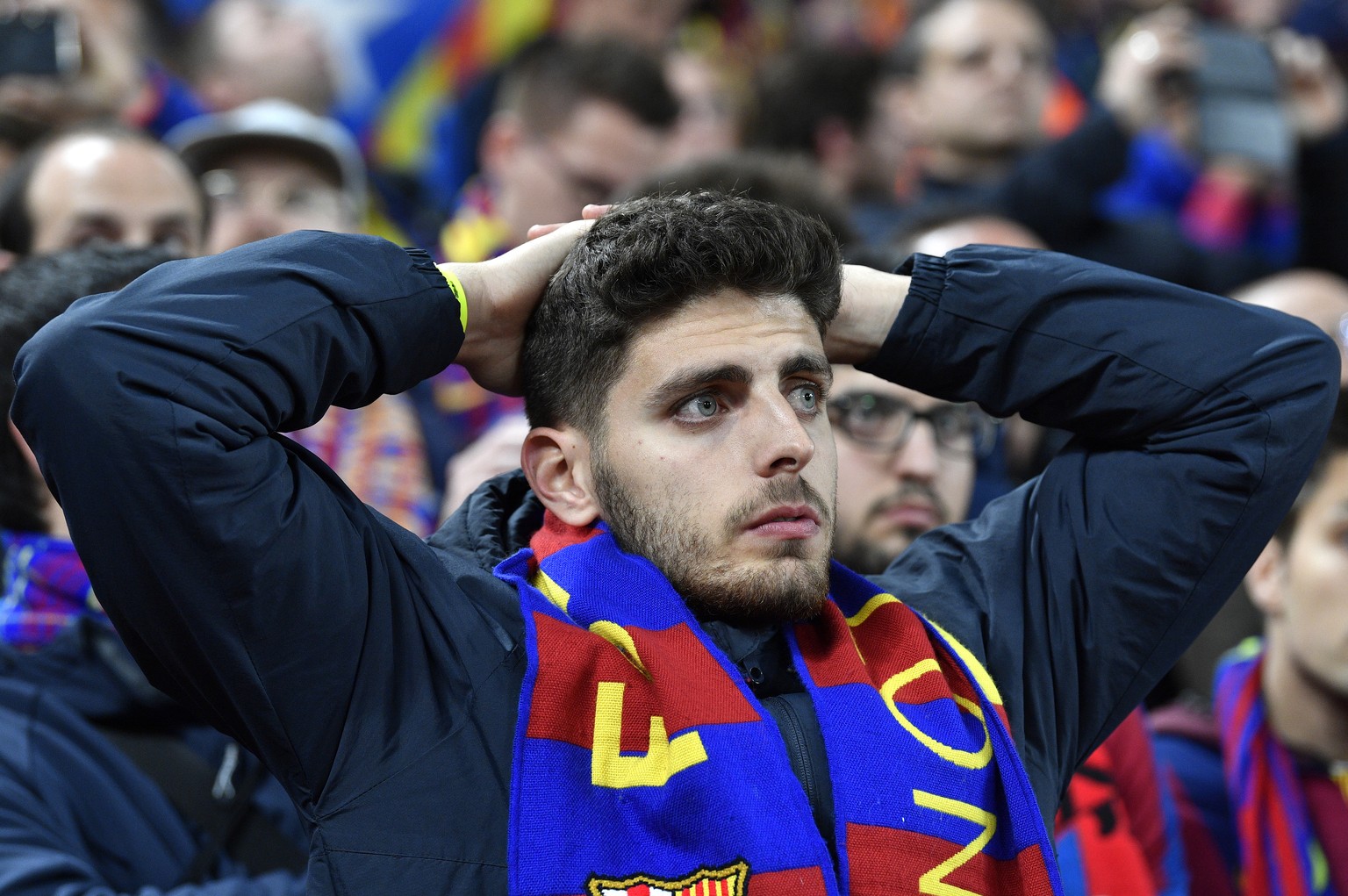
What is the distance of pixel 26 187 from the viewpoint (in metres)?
3.67

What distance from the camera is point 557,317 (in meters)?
2.30

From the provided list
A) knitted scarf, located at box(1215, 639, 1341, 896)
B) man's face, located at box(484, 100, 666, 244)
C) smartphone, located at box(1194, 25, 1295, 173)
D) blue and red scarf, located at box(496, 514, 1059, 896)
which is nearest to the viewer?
blue and red scarf, located at box(496, 514, 1059, 896)

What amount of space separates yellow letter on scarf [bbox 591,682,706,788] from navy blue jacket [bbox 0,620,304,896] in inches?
24.1

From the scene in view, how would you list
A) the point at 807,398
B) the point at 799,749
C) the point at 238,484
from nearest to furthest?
the point at 238,484, the point at 799,749, the point at 807,398

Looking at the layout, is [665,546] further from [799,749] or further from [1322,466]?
[1322,466]

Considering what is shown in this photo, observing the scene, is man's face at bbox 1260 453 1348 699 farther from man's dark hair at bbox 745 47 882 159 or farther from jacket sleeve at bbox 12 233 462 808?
man's dark hair at bbox 745 47 882 159

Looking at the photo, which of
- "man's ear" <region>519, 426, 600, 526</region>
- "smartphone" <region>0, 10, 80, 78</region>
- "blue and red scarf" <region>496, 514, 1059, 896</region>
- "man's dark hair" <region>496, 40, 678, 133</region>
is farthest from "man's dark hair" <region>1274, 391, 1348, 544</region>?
"smartphone" <region>0, 10, 80, 78</region>

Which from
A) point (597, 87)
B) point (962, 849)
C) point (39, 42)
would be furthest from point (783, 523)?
point (39, 42)

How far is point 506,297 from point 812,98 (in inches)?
147

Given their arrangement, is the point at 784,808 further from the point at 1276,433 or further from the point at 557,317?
the point at 1276,433

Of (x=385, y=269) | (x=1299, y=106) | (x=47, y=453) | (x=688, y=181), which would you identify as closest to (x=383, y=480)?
(x=688, y=181)

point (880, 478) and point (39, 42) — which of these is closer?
point (880, 478)

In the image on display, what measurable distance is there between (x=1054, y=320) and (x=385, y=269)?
1069 mm

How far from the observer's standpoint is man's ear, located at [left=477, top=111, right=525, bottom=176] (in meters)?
4.88
